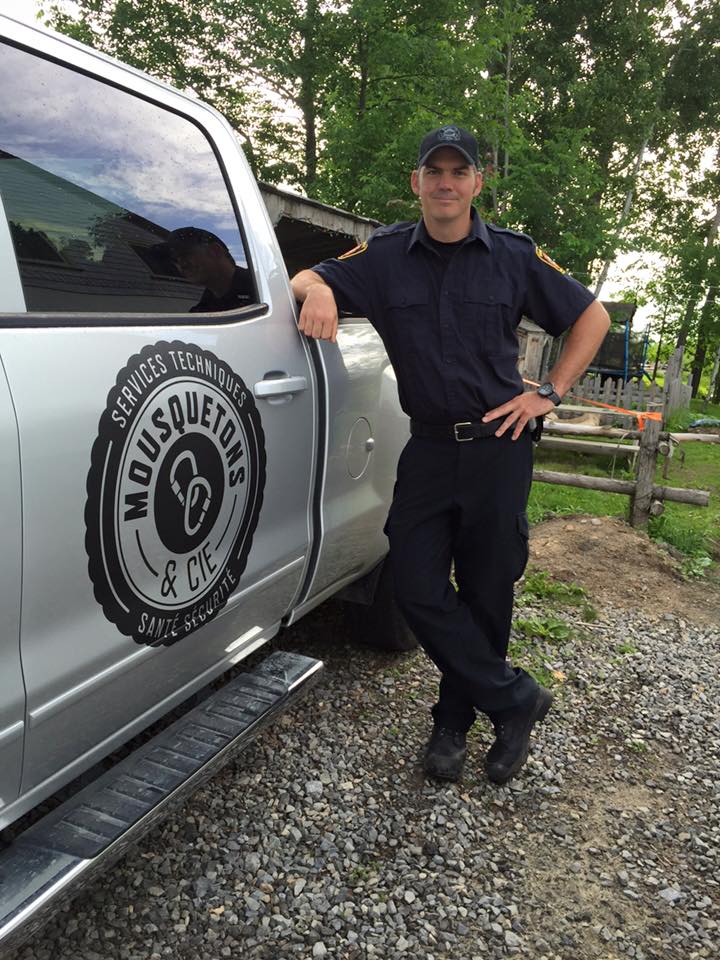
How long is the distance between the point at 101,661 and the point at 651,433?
17.9 ft

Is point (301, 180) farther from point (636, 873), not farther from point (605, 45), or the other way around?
point (636, 873)

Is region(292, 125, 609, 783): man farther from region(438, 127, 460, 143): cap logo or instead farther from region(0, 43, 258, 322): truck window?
region(0, 43, 258, 322): truck window

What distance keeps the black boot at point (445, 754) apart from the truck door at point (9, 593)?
163cm

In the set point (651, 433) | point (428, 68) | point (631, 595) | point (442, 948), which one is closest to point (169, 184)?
point (442, 948)

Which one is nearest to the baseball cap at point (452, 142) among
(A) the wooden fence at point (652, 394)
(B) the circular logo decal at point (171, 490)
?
(B) the circular logo decal at point (171, 490)

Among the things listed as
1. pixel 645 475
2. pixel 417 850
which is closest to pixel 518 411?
pixel 417 850

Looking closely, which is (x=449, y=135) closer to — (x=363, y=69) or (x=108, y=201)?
(x=108, y=201)

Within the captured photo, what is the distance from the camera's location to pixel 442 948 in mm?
2082

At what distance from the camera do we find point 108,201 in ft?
5.77

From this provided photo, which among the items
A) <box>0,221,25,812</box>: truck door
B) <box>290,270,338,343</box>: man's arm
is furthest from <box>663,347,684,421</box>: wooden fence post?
<box>0,221,25,812</box>: truck door

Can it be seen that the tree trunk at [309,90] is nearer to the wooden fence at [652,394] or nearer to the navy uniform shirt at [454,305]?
the wooden fence at [652,394]

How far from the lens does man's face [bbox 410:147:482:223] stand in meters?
2.46

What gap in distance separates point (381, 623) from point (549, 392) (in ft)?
4.38

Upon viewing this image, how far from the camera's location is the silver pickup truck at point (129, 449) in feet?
4.76
